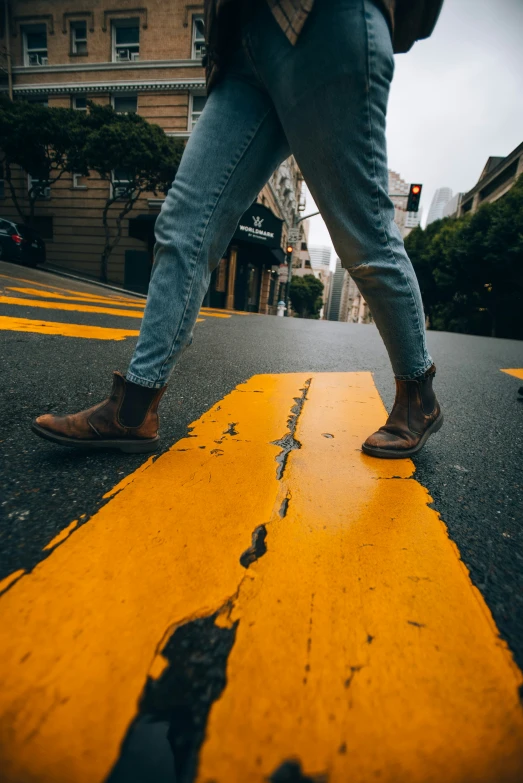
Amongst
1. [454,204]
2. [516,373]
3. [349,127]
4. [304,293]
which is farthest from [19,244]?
[454,204]

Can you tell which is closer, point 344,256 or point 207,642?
point 207,642

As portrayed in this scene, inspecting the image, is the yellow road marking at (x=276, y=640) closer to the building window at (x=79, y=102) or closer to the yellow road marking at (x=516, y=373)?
the yellow road marking at (x=516, y=373)

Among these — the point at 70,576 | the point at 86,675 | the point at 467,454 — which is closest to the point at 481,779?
the point at 86,675

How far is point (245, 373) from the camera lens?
267 centimetres

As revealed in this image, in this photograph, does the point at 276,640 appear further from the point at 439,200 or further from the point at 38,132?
the point at 439,200

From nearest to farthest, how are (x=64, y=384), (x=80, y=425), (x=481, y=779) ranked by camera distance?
(x=481, y=779) < (x=80, y=425) < (x=64, y=384)

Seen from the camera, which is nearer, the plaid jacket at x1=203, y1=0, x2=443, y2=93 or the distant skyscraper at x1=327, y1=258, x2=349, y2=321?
the plaid jacket at x1=203, y1=0, x2=443, y2=93

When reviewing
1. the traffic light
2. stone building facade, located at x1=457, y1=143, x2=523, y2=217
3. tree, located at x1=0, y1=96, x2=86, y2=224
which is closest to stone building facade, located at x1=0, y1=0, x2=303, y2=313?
tree, located at x1=0, y1=96, x2=86, y2=224

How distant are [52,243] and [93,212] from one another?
2.77 m

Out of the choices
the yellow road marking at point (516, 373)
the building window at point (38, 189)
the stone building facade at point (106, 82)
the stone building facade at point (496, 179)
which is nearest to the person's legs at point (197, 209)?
the yellow road marking at point (516, 373)

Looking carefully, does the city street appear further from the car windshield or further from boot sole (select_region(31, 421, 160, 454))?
the car windshield

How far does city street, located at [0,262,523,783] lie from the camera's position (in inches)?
17.7

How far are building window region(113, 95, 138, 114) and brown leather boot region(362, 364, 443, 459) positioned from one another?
24.1 m

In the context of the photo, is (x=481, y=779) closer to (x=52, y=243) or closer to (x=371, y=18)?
(x=371, y=18)
